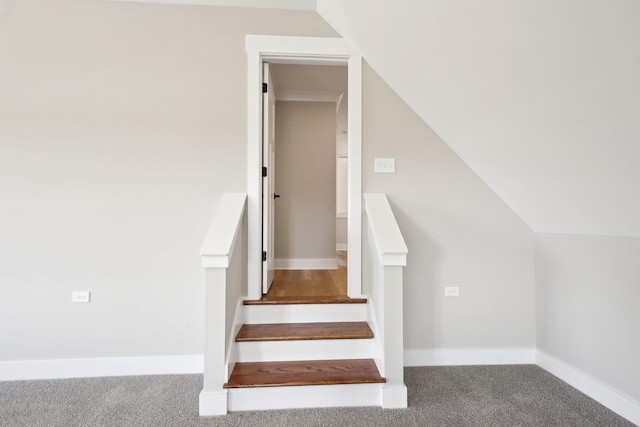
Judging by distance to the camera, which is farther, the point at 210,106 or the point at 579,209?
the point at 210,106

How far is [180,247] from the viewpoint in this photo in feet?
7.28

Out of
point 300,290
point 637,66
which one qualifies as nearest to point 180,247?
point 300,290

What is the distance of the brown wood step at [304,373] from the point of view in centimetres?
174

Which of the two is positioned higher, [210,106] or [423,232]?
[210,106]

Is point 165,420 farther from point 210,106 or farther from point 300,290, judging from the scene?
point 210,106

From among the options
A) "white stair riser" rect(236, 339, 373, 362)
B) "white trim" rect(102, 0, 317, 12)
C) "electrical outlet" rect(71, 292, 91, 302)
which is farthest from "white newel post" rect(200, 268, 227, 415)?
"white trim" rect(102, 0, 317, 12)

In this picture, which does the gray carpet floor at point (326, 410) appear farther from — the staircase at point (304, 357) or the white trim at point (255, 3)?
the white trim at point (255, 3)

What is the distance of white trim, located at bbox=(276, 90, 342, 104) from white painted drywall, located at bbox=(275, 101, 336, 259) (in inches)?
2.9

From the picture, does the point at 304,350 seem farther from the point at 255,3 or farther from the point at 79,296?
the point at 255,3

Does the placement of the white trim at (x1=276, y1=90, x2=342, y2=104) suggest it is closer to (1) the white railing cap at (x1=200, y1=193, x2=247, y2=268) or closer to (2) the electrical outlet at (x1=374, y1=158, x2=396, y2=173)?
(2) the electrical outlet at (x1=374, y1=158, x2=396, y2=173)

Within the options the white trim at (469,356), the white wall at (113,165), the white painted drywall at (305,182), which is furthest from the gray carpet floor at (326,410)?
the white painted drywall at (305,182)

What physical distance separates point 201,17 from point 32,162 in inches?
63.9

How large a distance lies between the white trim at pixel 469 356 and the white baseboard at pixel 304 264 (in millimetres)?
1784

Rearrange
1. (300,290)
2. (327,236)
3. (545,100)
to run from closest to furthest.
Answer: (545,100) → (300,290) → (327,236)
